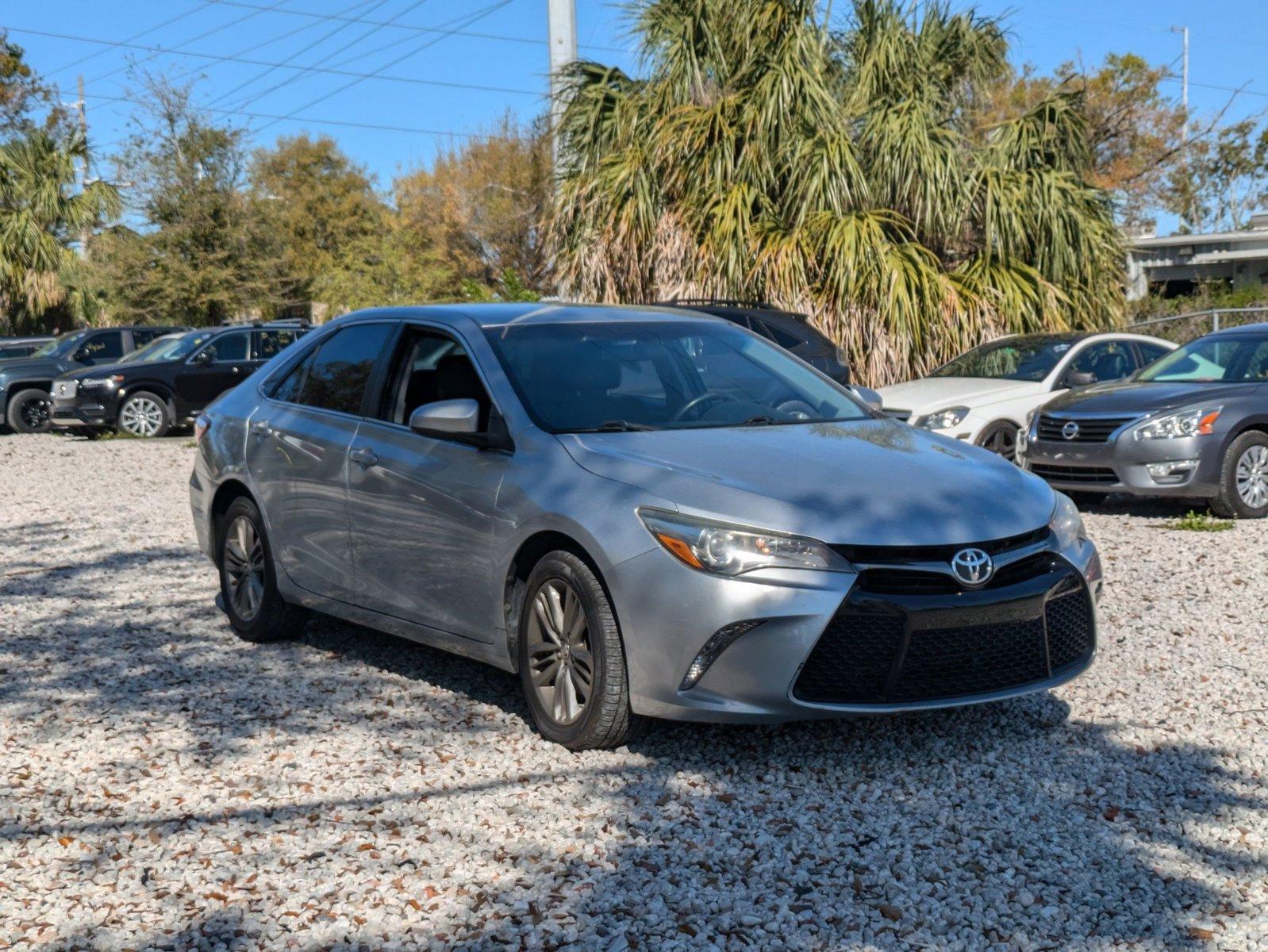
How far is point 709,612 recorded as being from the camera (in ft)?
15.2

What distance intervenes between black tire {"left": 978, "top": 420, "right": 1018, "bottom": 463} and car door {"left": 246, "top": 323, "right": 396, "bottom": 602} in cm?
737

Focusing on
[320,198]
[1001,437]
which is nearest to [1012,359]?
[1001,437]

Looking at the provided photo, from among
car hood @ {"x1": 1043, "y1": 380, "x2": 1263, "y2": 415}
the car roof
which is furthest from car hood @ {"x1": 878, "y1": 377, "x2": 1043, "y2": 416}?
the car roof

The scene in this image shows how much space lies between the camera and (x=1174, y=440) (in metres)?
10.8

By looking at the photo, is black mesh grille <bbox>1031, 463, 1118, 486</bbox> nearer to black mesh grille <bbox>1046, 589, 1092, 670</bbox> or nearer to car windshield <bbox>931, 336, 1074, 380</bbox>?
car windshield <bbox>931, 336, 1074, 380</bbox>

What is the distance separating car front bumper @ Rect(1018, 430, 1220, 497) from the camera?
35.3ft

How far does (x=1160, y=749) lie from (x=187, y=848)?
3328mm

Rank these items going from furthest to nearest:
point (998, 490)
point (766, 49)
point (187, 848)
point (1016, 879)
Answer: point (766, 49), point (998, 490), point (187, 848), point (1016, 879)

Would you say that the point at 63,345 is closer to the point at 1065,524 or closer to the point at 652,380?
the point at 652,380

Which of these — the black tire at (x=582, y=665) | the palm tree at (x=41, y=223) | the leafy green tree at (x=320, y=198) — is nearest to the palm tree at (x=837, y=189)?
the black tire at (x=582, y=665)

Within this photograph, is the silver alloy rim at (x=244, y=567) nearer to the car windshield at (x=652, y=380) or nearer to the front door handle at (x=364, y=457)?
the front door handle at (x=364, y=457)

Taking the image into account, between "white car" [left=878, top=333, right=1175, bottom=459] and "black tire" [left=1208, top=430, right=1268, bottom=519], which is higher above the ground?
"white car" [left=878, top=333, right=1175, bottom=459]

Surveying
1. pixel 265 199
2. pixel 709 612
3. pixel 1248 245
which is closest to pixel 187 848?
pixel 709 612

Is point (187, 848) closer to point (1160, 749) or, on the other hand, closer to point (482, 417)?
point (482, 417)
